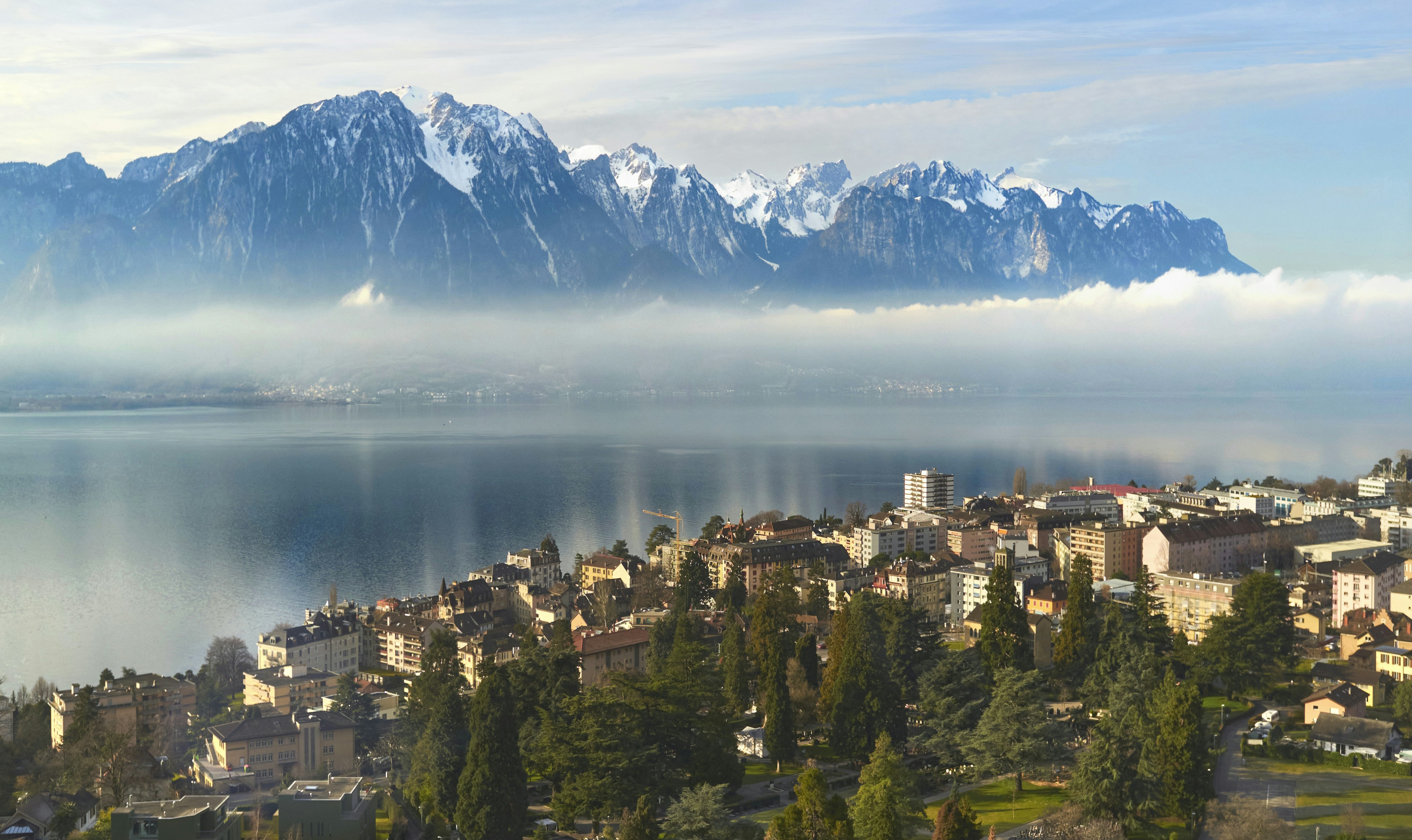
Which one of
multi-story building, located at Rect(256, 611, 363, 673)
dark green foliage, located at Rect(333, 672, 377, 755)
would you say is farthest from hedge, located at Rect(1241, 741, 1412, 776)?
multi-story building, located at Rect(256, 611, 363, 673)

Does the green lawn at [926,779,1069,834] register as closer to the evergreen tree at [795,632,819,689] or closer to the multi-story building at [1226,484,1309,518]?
the evergreen tree at [795,632,819,689]

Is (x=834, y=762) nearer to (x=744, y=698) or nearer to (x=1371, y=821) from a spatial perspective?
(x=744, y=698)

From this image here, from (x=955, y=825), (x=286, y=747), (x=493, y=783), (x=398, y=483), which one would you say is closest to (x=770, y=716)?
(x=493, y=783)

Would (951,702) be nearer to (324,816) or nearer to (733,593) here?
(324,816)

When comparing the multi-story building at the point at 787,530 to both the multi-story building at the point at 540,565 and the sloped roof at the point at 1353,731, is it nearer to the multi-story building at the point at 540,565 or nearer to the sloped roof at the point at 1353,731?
the multi-story building at the point at 540,565

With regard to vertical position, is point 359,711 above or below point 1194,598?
below

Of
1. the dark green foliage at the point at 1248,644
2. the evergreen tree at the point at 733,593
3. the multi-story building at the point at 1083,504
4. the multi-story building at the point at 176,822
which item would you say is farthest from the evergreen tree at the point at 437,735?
the multi-story building at the point at 1083,504
